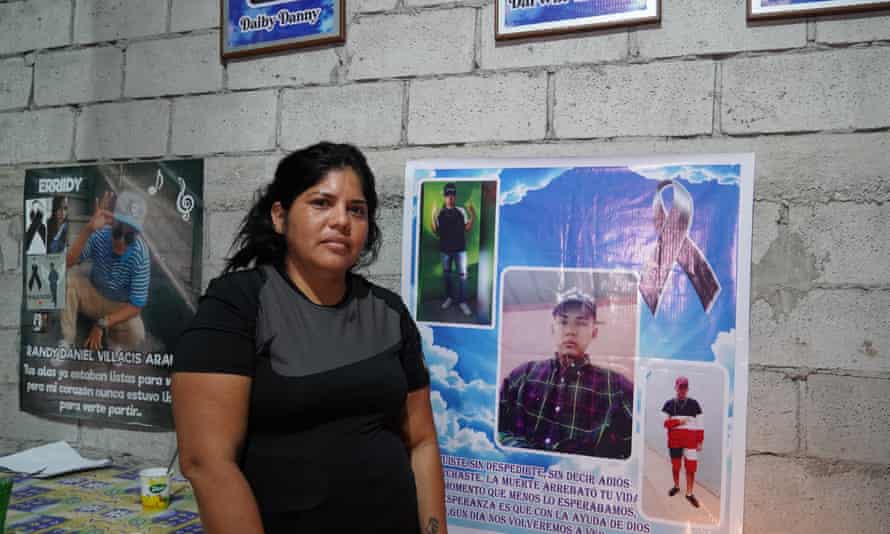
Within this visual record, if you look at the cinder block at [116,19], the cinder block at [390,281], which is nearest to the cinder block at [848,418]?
the cinder block at [390,281]

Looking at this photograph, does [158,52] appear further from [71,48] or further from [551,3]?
[551,3]

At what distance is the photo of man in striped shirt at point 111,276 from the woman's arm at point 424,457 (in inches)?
43.2

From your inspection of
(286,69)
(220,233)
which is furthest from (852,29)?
(220,233)

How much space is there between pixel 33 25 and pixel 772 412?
2.55 m

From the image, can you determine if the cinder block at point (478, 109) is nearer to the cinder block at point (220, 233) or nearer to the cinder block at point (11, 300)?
the cinder block at point (220, 233)

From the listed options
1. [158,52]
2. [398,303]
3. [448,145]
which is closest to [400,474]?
[398,303]

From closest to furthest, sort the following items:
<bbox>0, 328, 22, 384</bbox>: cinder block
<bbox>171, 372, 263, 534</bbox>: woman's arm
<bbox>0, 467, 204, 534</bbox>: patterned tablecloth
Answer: <bbox>171, 372, 263, 534</bbox>: woman's arm
<bbox>0, 467, 204, 534</bbox>: patterned tablecloth
<bbox>0, 328, 22, 384</bbox>: cinder block

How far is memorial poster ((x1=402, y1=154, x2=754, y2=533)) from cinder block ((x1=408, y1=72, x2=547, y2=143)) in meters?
0.08

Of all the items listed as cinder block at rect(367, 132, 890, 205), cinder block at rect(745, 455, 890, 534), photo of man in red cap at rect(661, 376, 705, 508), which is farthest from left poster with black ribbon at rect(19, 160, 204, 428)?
cinder block at rect(745, 455, 890, 534)

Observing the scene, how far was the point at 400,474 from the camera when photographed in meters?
1.41

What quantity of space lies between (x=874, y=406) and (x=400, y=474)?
1.02m

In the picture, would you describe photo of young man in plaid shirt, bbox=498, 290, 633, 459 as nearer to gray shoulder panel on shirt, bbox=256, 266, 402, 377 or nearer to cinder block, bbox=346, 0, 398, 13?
gray shoulder panel on shirt, bbox=256, 266, 402, 377

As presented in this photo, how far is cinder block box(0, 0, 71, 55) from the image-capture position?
2322mm

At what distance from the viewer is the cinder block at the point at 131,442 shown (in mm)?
2129
